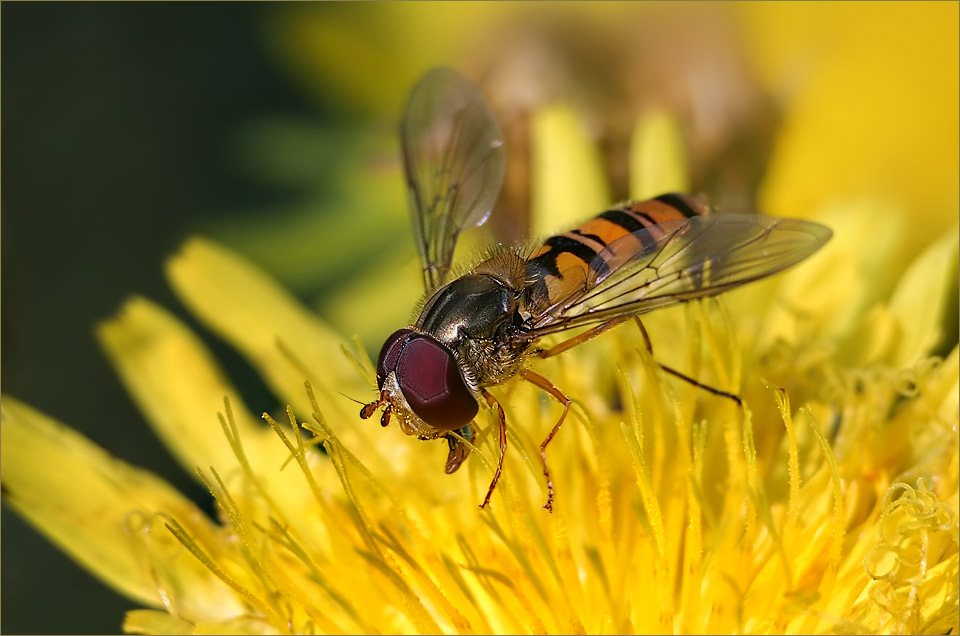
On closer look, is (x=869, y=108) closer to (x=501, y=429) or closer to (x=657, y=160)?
(x=657, y=160)

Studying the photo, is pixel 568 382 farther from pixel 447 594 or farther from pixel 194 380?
pixel 194 380

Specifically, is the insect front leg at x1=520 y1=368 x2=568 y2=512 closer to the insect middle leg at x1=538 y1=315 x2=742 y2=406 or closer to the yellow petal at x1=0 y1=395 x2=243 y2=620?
the insect middle leg at x1=538 y1=315 x2=742 y2=406

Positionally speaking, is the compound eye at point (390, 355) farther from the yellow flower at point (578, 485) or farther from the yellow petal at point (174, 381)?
the yellow petal at point (174, 381)

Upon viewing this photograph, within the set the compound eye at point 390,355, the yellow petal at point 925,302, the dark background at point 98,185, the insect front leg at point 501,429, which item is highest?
the dark background at point 98,185

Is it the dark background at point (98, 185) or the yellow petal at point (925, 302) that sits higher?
the dark background at point (98, 185)

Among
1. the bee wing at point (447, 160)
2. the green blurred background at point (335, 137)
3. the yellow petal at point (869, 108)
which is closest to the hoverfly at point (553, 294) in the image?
the bee wing at point (447, 160)

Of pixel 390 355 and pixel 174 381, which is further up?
pixel 174 381

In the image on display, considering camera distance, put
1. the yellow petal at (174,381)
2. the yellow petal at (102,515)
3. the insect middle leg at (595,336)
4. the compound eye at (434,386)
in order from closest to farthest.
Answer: the compound eye at (434,386), the insect middle leg at (595,336), the yellow petal at (102,515), the yellow petal at (174,381)

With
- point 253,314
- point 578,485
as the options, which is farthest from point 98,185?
point 578,485
